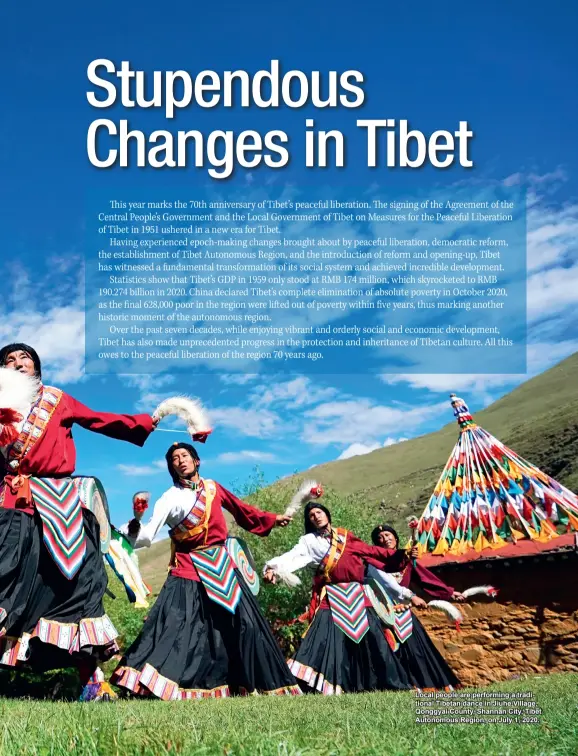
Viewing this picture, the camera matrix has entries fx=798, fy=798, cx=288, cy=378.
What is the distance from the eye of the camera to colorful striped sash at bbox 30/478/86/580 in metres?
5.55

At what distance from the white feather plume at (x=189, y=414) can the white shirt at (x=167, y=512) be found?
65cm

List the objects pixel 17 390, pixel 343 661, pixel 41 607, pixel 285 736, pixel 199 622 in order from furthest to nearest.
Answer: pixel 343 661 → pixel 199 622 → pixel 17 390 → pixel 41 607 → pixel 285 736

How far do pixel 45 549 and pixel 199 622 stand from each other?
5.21ft

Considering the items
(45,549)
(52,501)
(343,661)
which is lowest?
(343,661)

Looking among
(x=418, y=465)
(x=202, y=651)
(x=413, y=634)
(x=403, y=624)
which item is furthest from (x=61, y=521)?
(x=418, y=465)

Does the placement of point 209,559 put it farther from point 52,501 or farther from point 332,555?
point 332,555

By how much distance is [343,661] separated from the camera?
25.6 ft

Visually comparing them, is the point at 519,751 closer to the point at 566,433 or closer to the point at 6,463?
the point at 6,463

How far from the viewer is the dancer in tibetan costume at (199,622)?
20.3 ft

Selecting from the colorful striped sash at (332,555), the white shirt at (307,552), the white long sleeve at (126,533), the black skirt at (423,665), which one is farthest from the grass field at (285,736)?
the black skirt at (423,665)

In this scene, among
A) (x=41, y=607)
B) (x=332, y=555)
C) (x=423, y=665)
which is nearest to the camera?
(x=41, y=607)

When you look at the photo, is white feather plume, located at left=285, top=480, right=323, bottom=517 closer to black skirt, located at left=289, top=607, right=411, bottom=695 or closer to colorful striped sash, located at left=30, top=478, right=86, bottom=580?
black skirt, located at left=289, top=607, right=411, bottom=695

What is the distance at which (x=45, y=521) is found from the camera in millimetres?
5578

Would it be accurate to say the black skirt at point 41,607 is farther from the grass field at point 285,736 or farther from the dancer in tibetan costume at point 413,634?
the dancer in tibetan costume at point 413,634
